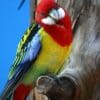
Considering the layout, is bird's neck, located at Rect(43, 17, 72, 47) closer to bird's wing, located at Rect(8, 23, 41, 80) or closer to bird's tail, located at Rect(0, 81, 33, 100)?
bird's wing, located at Rect(8, 23, 41, 80)

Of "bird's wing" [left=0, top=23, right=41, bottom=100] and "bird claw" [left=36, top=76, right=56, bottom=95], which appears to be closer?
"bird claw" [left=36, top=76, right=56, bottom=95]

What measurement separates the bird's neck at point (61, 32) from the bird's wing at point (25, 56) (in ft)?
0.13

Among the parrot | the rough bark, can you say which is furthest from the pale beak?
the rough bark

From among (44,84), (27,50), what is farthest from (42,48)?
(44,84)

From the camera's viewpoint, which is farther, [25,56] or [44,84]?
[25,56]

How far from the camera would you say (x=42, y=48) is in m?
0.79

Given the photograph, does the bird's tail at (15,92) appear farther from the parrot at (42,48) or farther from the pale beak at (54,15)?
the pale beak at (54,15)

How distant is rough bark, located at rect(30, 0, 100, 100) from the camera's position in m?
0.72

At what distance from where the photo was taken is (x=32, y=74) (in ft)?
2.65

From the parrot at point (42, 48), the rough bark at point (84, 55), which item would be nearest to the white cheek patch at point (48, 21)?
the parrot at point (42, 48)

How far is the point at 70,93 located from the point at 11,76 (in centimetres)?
17

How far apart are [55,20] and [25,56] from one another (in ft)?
0.38

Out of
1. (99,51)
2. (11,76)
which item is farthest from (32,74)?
(99,51)

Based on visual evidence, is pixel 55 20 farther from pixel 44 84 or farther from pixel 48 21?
pixel 44 84
